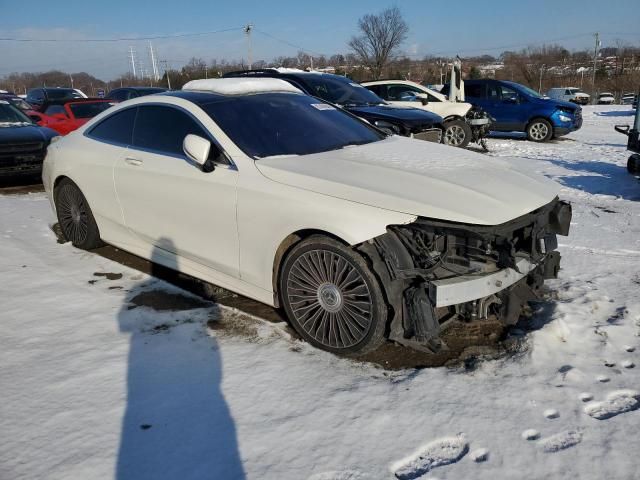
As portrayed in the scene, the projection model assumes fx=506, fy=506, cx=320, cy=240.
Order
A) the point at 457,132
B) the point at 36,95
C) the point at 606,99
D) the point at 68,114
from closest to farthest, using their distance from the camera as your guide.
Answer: the point at 68,114 → the point at 457,132 → the point at 36,95 → the point at 606,99

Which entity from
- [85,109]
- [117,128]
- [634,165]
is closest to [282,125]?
[117,128]

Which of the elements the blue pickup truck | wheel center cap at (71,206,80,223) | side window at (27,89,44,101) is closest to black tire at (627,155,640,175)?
the blue pickup truck

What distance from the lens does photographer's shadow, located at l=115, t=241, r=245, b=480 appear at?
2293mm

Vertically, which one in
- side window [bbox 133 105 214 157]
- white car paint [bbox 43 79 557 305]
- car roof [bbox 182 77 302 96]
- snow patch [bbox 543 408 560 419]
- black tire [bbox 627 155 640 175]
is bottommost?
snow patch [bbox 543 408 560 419]

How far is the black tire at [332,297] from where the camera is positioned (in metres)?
2.97

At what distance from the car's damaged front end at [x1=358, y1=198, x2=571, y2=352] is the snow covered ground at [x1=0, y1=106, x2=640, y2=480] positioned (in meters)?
0.30

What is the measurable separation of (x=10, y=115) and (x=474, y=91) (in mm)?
12028

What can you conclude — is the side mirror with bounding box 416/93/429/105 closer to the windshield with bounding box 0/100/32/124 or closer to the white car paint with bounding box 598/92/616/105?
the windshield with bounding box 0/100/32/124

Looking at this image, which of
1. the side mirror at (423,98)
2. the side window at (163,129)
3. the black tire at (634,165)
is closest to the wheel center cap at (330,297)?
the side window at (163,129)

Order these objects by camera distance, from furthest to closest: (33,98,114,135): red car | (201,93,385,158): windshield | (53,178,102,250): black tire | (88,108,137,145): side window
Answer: (33,98,114,135): red car
(53,178,102,250): black tire
(88,108,137,145): side window
(201,93,385,158): windshield

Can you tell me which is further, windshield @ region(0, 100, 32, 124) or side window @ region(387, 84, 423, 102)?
side window @ region(387, 84, 423, 102)

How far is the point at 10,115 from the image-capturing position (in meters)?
9.31

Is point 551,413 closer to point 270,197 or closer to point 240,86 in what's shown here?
point 270,197

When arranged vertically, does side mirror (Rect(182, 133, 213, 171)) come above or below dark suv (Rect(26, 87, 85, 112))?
below
